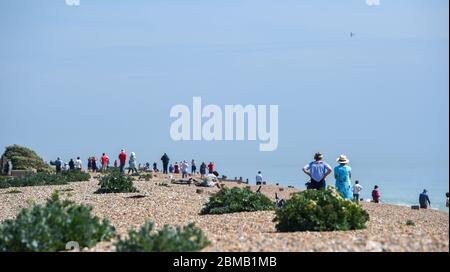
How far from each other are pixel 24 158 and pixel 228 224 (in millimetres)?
37370

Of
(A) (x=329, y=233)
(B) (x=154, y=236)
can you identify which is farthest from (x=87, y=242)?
(A) (x=329, y=233)

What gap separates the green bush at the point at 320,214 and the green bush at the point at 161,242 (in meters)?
4.22

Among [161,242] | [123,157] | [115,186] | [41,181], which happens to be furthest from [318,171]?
[123,157]

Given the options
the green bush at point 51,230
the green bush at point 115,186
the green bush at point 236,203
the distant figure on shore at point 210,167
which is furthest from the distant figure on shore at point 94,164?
the green bush at point 51,230

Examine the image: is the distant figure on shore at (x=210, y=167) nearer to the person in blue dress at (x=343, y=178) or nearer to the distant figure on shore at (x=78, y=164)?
the distant figure on shore at (x=78, y=164)

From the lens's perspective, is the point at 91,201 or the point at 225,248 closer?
the point at 225,248

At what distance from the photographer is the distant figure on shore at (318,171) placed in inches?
761

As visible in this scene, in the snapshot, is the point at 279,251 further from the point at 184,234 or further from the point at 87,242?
the point at 87,242

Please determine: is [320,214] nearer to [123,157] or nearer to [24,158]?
[123,157]

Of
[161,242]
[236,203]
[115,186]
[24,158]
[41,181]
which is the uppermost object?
[24,158]

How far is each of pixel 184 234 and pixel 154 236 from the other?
433 millimetres

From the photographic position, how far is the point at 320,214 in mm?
15312

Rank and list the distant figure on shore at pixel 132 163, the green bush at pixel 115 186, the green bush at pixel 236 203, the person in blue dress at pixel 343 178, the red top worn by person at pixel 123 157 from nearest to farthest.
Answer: the person in blue dress at pixel 343 178, the green bush at pixel 236 203, the green bush at pixel 115 186, the red top worn by person at pixel 123 157, the distant figure on shore at pixel 132 163
